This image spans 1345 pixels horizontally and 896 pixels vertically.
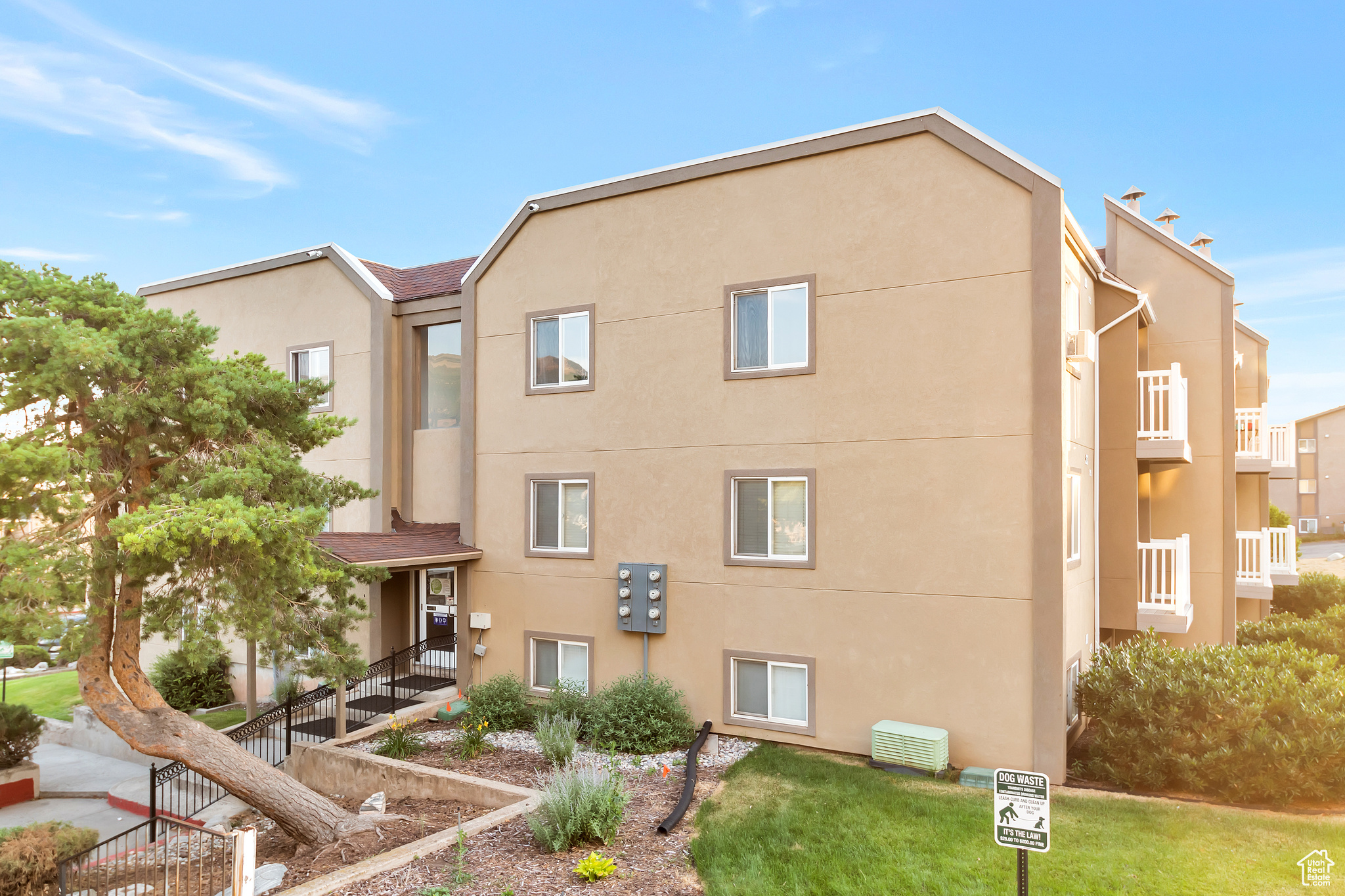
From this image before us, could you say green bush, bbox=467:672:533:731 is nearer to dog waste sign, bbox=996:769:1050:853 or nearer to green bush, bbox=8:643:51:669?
green bush, bbox=8:643:51:669

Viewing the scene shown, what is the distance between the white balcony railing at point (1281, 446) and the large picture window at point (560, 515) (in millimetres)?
14741

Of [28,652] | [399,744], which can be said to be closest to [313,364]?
[399,744]

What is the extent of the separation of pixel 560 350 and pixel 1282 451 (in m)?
15.9

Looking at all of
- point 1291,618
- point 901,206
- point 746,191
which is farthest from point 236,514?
point 1291,618

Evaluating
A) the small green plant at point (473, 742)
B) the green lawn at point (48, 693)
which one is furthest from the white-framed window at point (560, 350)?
the green lawn at point (48, 693)

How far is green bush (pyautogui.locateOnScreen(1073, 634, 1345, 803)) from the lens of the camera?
8.74 metres

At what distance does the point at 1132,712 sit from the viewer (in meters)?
9.73

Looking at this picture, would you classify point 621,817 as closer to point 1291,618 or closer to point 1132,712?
point 1132,712

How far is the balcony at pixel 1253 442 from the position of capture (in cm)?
1540

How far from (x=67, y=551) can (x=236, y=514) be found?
188 cm

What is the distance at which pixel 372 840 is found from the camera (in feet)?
28.5

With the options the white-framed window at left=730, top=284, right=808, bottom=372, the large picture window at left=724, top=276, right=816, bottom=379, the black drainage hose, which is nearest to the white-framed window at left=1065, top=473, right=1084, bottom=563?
the large picture window at left=724, top=276, right=816, bottom=379

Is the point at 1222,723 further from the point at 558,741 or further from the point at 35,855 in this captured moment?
the point at 35,855

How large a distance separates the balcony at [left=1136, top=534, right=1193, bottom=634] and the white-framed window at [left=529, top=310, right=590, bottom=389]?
33.7ft
